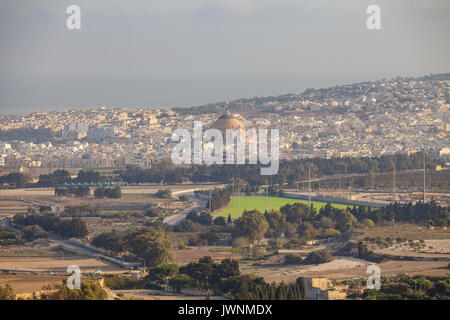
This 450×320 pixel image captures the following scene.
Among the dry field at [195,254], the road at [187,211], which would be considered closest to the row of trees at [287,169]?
the road at [187,211]

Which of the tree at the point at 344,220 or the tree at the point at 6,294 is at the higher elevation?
the tree at the point at 344,220

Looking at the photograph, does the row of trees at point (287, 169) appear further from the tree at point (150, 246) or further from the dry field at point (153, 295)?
the dry field at point (153, 295)

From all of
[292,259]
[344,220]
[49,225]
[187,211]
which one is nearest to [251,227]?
[344,220]

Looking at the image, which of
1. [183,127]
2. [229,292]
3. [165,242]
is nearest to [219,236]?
[165,242]

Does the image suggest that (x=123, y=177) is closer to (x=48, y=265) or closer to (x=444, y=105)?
(x=48, y=265)

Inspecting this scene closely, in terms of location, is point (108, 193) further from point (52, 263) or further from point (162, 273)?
point (162, 273)

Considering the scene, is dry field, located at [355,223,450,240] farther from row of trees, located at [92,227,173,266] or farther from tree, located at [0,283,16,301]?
tree, located at [0,283,16,301]

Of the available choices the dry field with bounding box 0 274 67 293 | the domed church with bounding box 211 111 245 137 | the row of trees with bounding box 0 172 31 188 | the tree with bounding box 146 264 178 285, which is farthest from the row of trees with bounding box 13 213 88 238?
the domed church with bounding box 211 111 245 137
